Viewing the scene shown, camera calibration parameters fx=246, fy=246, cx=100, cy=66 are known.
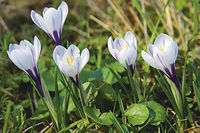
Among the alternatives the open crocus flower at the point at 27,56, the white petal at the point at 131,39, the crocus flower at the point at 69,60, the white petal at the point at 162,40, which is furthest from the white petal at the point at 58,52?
the white petal at the point at 162,40

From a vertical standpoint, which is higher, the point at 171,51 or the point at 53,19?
the point at 53,19

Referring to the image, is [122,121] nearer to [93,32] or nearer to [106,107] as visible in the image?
[106,107]

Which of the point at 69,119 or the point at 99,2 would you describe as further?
the point at 99,2

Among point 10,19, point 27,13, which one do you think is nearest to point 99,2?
point 27,13

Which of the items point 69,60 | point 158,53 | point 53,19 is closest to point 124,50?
point 158,53

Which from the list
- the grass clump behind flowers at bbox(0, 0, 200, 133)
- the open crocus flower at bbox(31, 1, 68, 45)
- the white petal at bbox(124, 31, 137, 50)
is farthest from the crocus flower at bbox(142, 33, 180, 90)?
the open crocus flower at bbox(31, 1, 68, 45)

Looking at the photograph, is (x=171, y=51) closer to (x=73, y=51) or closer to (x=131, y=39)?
(x=131, y=39)
